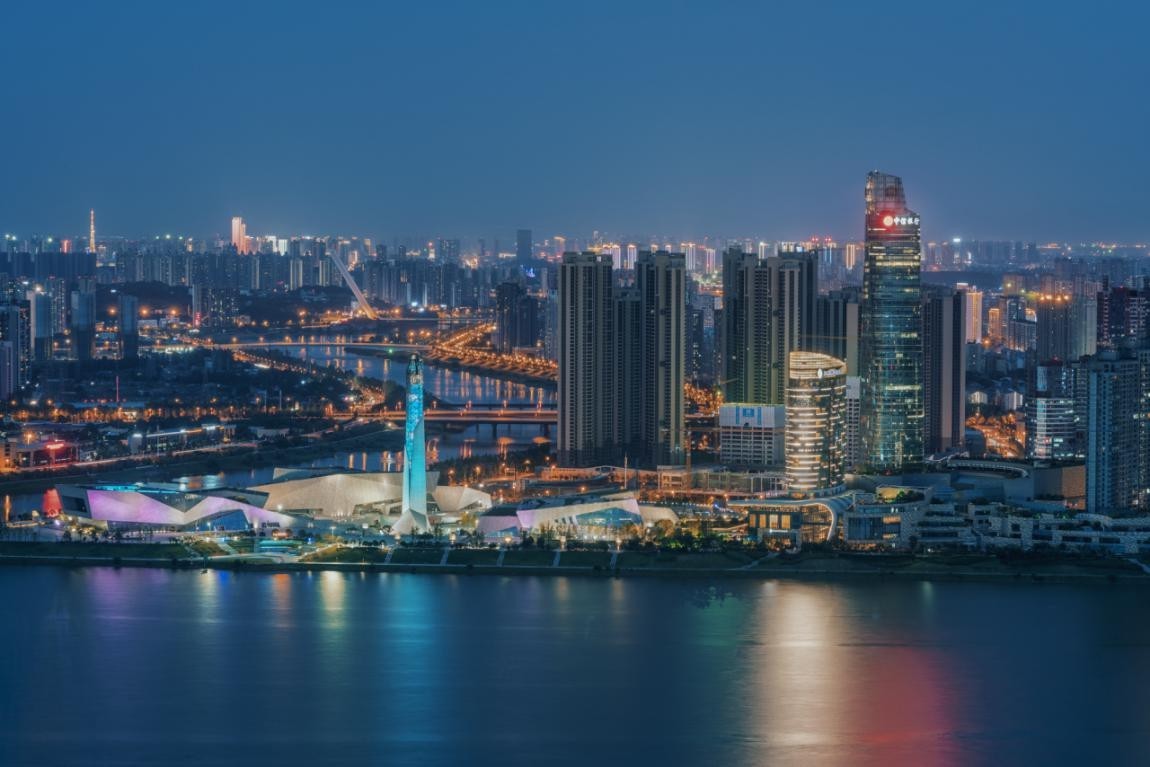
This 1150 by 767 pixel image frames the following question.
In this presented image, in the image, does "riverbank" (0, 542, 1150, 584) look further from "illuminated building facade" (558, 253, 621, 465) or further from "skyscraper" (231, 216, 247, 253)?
"skyscraper" (231, 216, 247, 253)

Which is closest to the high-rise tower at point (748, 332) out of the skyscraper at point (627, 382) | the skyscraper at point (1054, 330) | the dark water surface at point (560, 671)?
the skyscraper at point (627, 382)

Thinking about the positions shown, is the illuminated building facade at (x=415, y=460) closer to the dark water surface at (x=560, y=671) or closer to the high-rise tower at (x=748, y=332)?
the dark water surface at (x=560, y=671)

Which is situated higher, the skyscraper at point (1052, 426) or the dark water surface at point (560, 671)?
the skyscraper at point (1052, 426)

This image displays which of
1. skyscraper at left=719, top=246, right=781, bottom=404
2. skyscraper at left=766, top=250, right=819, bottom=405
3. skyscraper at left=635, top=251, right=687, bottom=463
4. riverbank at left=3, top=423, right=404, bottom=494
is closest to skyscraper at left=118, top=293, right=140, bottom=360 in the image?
riverbank at left=3, top=423, right=404, bottom=494

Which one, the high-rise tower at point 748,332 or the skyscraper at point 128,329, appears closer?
the high-rise tower at point 748,332

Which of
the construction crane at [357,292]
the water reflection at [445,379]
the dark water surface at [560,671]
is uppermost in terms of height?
the construction crane at [357,292]

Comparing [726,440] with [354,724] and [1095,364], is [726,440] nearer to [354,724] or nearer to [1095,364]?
[1095,364]

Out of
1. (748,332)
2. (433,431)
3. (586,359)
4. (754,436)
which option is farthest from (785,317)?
(433,431)
